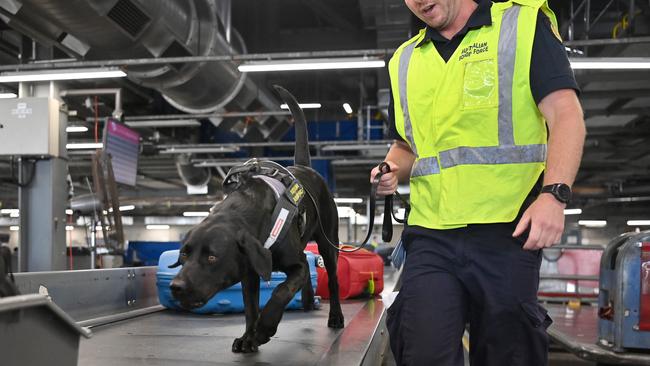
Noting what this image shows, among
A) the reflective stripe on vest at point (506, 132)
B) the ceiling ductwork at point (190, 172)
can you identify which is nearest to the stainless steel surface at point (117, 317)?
the reflective stripe on vest at point (506, 132)

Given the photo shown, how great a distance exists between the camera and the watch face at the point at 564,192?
1.39 m

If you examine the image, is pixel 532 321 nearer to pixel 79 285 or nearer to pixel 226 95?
pixel 79 285

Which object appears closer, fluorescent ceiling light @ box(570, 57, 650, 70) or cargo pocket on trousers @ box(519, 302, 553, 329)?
cargo pocket on trousers @ box(519, 302, 553, 329)

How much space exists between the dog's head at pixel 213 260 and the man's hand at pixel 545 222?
1.16m

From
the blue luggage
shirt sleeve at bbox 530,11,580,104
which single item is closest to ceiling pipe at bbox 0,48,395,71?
the blue luggage

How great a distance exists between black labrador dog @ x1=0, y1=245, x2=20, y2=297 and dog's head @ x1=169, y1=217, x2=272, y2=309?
67 cm

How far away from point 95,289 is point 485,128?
2787 mm

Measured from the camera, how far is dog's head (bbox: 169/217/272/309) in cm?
212

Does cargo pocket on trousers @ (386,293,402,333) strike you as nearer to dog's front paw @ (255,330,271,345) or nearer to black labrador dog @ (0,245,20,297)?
dog's front paw @ (255,330,271,345)

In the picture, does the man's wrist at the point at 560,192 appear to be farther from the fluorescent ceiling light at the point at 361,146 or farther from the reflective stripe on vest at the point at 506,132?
the fluorescent ceiling light at the point at 361,146

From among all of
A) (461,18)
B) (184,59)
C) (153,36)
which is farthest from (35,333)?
(184,59)

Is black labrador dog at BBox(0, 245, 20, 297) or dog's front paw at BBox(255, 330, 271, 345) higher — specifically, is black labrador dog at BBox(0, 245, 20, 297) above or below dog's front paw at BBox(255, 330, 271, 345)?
above

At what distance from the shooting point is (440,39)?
5.84ft

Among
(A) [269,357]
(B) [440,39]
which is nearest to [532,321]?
(B) [440,39]
